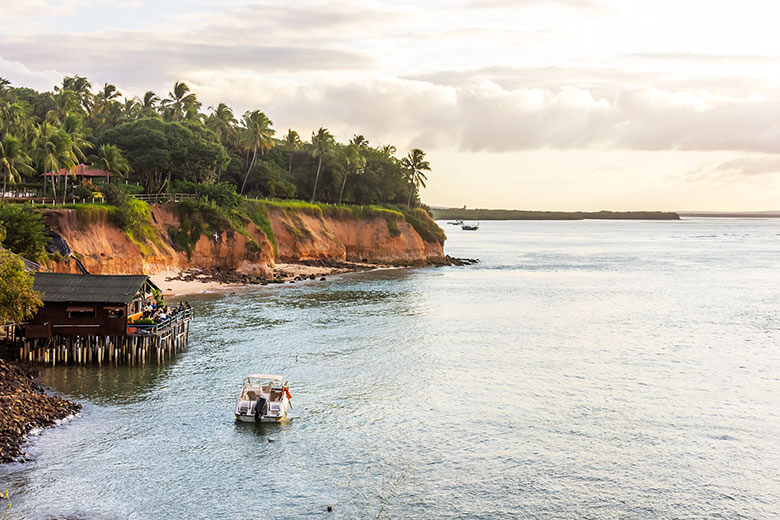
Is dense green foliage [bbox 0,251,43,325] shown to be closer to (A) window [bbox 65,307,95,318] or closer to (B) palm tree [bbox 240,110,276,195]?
(A) window [bbox 65,307,95,318]

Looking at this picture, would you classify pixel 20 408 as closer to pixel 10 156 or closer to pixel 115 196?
pixel 10 156

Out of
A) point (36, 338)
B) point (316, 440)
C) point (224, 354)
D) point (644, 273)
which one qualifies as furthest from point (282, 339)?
point (644, 273)

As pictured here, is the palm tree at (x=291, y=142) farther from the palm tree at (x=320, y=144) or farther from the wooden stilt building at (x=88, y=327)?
the wooden stilt building at (x=88, y=327)

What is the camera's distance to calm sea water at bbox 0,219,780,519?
25406 millimetres

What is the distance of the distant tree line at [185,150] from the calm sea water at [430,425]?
33.1 meters

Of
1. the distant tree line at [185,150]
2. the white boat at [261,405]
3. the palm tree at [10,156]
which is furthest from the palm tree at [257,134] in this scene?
the white boat at [261,405]

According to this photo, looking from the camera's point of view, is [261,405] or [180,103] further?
[180,103]

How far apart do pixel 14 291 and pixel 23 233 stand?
74.4ft

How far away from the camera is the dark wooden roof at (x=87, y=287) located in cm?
4172

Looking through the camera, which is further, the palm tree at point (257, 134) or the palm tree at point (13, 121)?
the palm tree at point (257, 134)

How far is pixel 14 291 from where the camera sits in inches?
1401

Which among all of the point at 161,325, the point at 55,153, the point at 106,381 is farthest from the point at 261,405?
the point at 55,153

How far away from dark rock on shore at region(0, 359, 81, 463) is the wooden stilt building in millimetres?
4725

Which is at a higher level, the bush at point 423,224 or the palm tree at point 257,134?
the palm tree at point 257,134
